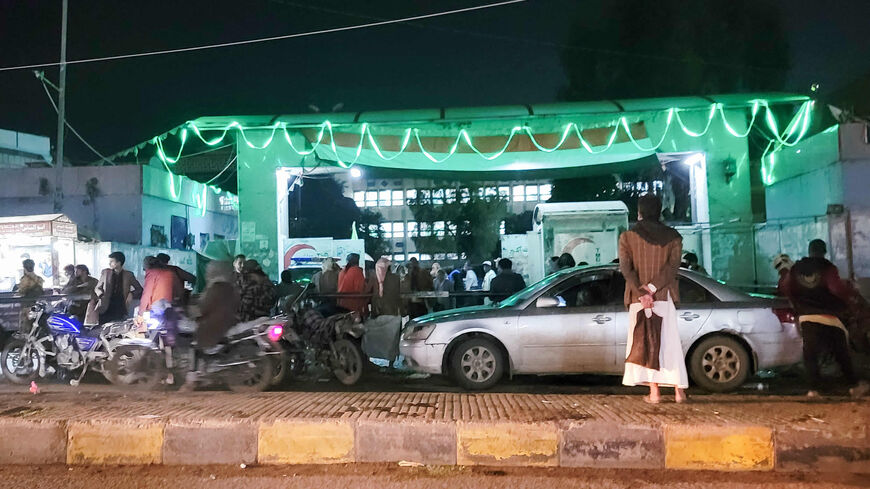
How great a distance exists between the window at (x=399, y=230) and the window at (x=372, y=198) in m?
2.72

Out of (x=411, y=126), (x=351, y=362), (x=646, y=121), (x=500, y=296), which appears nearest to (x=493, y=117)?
(x=411, y=126)

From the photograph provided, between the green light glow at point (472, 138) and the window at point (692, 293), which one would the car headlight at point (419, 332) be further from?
the green light glow at point (472, 138)

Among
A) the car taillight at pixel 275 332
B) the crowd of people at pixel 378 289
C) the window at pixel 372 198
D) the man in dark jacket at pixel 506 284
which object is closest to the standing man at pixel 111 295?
the crowd of people at pixel 378 289

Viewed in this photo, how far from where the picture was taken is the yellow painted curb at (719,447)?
445cm

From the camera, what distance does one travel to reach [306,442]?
4.70 m

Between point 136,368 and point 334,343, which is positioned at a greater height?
point 334,343

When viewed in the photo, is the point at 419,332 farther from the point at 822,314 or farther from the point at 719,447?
the point at 822,314

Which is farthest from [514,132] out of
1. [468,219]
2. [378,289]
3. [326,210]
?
[468,219]

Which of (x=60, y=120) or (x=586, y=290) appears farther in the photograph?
(x=60, y=120)

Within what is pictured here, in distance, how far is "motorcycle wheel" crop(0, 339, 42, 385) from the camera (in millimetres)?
8258

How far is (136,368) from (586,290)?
514cm

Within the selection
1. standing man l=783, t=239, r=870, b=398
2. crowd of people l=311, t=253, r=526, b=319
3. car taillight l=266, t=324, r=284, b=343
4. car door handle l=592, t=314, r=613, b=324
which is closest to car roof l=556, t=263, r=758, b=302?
car door handle l=592, t=314, r=613, b=324

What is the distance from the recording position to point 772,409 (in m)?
5.08

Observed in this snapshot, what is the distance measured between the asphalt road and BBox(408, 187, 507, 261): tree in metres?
32.1
